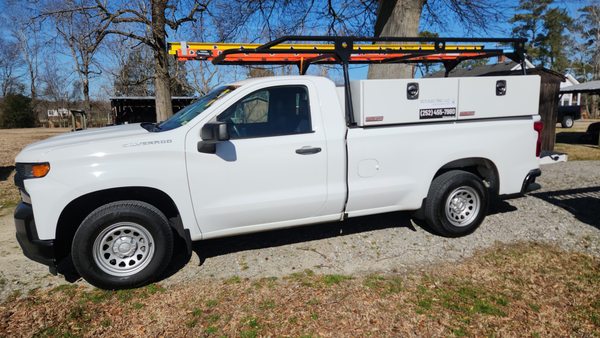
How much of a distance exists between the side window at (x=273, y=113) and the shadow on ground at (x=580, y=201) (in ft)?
13.9

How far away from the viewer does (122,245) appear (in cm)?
375

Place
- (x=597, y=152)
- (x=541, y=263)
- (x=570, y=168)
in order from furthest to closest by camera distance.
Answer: (x=597, y=152) → (x=570, y=168) → (x=541, y=263)

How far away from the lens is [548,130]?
Answer: 13.8m

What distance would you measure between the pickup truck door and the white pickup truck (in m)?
0.01

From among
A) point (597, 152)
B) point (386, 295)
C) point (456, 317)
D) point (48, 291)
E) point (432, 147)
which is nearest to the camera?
point (456, 317)

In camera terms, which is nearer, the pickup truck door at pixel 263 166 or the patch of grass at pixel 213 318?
the patch of grass at pixel 213 318

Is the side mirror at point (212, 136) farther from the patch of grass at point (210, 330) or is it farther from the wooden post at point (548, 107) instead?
the wooden post at point (548, 107)

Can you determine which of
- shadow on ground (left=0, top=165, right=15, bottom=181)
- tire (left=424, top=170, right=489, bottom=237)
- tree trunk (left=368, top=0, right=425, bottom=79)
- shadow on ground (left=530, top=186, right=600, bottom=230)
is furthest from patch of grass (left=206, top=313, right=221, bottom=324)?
shadow on ground (left=0, top=165, right=15, bottom=181)

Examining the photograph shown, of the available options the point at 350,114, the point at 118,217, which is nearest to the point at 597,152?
the point at 350,114

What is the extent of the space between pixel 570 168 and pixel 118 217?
10.2 meters

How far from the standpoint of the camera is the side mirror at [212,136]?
11.8 feet

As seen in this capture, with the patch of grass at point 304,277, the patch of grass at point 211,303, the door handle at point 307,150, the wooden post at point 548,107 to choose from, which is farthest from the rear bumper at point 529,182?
the wooden post at point 548,107

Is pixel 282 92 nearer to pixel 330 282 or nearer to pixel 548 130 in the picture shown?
pixel 330 282

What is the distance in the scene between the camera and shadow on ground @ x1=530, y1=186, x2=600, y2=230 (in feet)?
18.6
